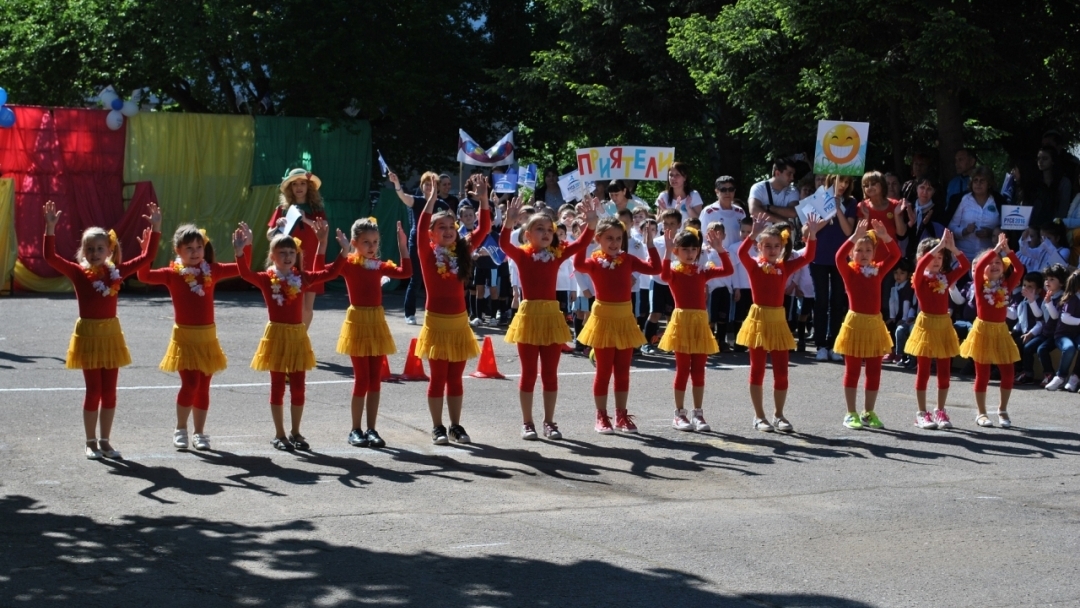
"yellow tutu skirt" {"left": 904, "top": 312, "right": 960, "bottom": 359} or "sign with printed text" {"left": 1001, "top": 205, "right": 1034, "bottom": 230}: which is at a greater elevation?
"sign with printed text" {"left": 1001, "top": 205, "right": 1034, "bottom": 230}

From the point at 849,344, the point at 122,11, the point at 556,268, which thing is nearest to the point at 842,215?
the point at 849,344

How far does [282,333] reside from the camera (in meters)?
9.31

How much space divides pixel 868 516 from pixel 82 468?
4961 mm

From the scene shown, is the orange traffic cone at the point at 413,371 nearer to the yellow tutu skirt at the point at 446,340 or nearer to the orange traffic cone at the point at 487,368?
the orange traffic cone at the point at 487,368

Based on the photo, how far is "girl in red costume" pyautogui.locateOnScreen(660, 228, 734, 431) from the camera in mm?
10391

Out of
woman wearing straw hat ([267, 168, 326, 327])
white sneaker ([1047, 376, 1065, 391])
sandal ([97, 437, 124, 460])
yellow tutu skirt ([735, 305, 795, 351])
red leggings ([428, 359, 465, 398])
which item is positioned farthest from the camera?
white sneaker ([1047, 376, 1065, 391])

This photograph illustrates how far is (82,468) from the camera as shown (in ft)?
27.8

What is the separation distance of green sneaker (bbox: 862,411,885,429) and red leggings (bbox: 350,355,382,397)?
4.02m

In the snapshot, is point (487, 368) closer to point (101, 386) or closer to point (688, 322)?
point (688, 322)

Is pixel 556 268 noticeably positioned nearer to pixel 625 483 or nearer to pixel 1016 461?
pixel 625 483

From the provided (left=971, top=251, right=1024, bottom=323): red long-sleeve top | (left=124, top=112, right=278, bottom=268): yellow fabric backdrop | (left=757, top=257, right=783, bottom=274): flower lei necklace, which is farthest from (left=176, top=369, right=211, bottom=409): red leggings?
(left=124, top=112, right=278, bottom=268): yellow fabric backdrop

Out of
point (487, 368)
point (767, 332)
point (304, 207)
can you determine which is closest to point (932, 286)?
point (767, 332)

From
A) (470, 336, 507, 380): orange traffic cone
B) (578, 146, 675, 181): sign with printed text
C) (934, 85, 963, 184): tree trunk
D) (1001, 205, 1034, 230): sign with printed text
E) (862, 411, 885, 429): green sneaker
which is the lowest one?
(862, 411, 885, 429): green sneaker

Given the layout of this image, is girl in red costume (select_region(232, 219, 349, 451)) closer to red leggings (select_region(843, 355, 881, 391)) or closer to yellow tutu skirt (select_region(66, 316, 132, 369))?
yellow tutu skirt (select_region(66, 316, 132, 369))
